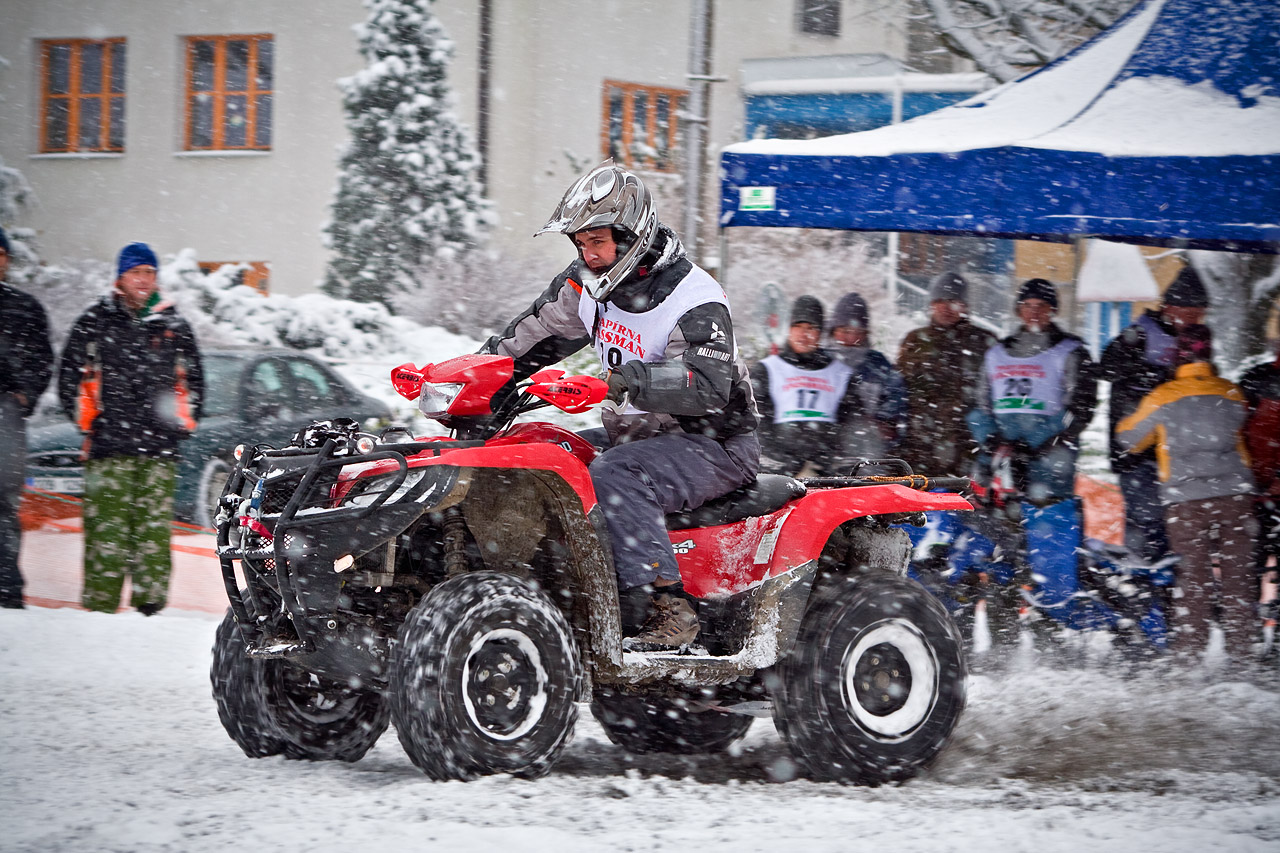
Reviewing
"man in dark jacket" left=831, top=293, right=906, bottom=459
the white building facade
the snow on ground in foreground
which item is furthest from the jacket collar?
the white building facade

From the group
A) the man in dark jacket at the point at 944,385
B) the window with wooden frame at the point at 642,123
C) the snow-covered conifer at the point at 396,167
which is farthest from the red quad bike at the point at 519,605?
the window with wooden frame at the point at 642,123

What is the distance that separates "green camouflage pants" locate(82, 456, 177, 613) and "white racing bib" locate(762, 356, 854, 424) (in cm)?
349

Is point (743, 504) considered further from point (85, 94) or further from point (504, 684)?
point (85, 94)

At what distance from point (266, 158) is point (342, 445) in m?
17.7

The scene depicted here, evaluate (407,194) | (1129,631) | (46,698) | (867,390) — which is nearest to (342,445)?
(46,698)

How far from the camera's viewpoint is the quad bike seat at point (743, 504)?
5.27 meters

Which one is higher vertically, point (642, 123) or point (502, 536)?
point (642, 123)

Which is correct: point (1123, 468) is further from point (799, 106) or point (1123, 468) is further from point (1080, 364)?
point (799, 106)

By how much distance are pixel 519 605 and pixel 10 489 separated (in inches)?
192

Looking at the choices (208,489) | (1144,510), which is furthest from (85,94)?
(1144,510)

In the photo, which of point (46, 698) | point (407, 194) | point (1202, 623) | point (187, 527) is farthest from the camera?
point (407, 194)

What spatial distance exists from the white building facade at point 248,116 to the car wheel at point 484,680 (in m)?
16.3

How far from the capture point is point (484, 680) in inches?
178

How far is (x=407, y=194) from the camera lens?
64.6 feet
